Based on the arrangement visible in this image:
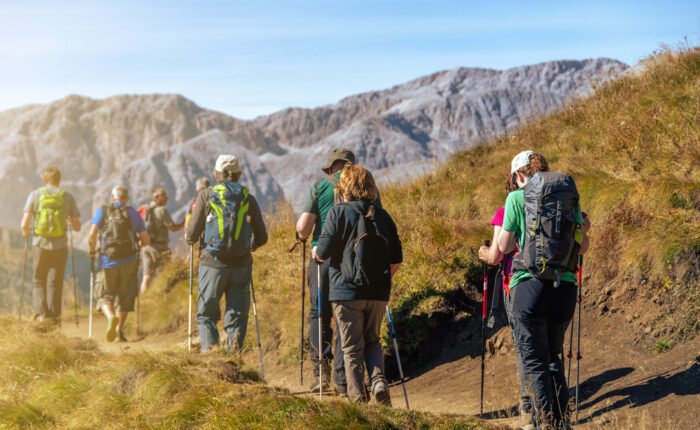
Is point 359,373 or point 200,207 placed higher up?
point 200,207

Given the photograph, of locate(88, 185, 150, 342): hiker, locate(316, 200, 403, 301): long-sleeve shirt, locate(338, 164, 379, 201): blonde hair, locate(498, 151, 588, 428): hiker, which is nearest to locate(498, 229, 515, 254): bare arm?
locate(498, 151, 588, 428): hiker

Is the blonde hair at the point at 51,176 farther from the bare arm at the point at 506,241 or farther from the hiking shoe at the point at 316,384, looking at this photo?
the bare arm at the point at 506,241

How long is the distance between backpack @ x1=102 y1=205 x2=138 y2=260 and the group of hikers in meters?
3.66

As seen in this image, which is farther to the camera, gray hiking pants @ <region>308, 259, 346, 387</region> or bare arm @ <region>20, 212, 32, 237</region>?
bare arm @ <region>20, 212, 32, 237</region>

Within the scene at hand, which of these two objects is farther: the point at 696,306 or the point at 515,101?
the point at 515,101

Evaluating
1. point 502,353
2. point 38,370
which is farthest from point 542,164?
point 38,370

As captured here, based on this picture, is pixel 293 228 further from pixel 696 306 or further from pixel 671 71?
pixel 696 306

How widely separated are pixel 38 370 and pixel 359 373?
4372mm

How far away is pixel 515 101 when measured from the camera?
639 ft

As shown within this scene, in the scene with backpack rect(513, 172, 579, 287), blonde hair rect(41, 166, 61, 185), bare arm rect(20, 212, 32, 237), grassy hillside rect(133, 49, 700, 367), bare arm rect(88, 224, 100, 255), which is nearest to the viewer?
backpack rect(513, 172, 579, 287)

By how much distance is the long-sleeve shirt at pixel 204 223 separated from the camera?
9453 mm

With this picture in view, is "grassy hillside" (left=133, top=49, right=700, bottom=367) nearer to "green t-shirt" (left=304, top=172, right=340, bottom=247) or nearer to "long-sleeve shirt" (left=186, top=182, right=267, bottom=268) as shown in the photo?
"long-sleeve shirt" (left=186, top=182, right=267, bottom=268)

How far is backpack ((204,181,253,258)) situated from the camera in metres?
9.42

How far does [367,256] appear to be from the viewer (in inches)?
280
